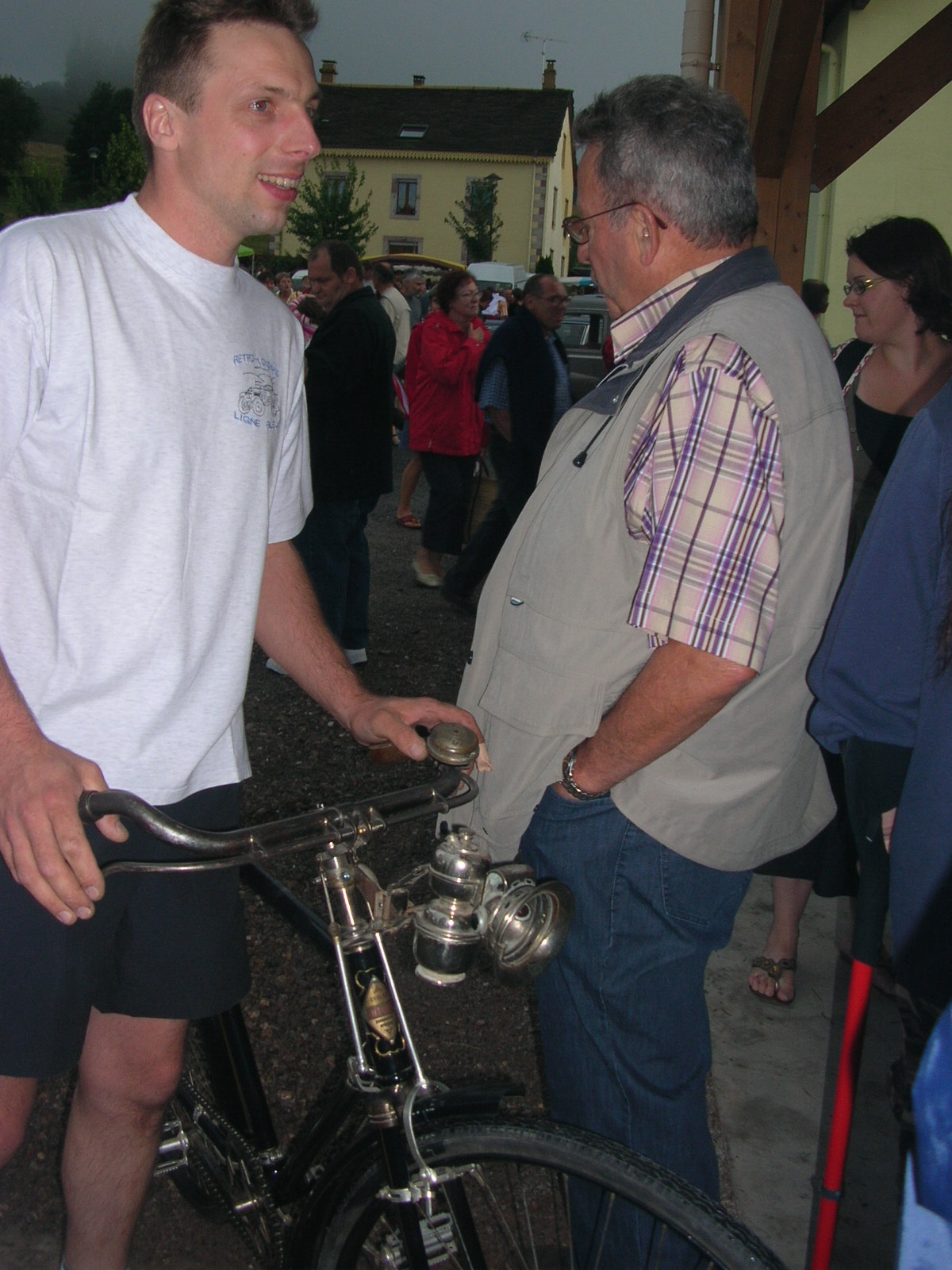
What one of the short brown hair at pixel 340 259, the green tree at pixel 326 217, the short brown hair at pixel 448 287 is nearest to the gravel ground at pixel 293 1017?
the short brown hair at pixel 340 259

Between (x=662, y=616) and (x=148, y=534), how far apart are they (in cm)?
79

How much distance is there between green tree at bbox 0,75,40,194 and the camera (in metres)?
74.7

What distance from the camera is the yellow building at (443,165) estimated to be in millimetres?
56500

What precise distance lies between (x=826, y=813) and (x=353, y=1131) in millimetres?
1008

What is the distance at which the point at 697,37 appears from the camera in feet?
21.9

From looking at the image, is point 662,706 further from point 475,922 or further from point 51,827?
point 51,827

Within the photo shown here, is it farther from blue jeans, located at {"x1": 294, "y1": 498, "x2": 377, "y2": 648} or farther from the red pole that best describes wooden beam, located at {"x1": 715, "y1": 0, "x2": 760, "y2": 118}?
the red pole

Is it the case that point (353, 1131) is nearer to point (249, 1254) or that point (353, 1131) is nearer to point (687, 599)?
point (249, 1254)

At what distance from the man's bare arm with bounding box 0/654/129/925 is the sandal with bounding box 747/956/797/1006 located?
2.52 m

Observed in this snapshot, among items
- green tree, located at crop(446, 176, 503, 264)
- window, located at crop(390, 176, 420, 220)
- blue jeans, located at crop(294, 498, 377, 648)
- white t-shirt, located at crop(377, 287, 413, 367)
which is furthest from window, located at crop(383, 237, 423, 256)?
blue jeans, located at crop(294, 498, 377, 648)

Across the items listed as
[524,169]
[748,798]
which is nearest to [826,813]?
[748,798]

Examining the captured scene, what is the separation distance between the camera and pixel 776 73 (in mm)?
3848

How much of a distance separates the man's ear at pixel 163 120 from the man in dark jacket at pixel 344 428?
12.4ft

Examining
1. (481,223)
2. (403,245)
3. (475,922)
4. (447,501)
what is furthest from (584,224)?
(403,245)
